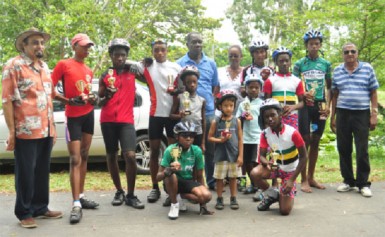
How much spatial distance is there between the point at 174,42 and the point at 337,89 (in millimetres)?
11746

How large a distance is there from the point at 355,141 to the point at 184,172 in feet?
8.74

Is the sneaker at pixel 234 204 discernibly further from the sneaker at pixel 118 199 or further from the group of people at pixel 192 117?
the sneaker at pixel 118 199

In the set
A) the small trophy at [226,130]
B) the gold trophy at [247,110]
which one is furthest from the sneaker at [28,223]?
the gold trophy at [247,110]

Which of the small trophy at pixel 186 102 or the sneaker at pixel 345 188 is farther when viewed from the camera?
the sneaker at pixel 345 188

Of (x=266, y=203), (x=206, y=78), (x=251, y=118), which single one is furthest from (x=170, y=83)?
(x=266, y=203)

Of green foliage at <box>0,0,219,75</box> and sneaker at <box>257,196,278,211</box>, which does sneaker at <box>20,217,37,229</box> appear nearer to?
sneaker at <box>257,196,278,211</box>

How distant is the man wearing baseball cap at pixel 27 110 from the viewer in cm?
492

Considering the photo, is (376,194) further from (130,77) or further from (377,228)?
(130,77)

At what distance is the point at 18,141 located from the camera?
5035 mm

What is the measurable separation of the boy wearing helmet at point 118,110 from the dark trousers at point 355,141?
3.05m

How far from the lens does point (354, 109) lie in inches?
258

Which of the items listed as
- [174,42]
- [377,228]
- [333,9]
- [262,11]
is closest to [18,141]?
[377,228]

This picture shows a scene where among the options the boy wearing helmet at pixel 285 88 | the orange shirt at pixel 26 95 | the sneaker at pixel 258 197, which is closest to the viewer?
the orange shirt at pixel 26 95

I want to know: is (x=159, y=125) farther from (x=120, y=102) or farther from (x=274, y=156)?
(x=274, y=156)
